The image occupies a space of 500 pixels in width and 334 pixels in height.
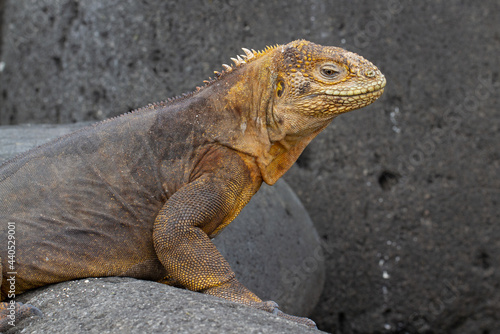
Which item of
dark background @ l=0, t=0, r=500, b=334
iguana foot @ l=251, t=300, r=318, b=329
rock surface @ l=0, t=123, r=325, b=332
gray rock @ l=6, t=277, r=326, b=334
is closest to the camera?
gray rock @ l=6, t=277, r=326, b=334

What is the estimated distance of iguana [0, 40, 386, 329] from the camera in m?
3.19

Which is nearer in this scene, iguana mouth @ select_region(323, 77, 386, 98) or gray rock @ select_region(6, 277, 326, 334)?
gray rock @ select_region(6, 277, 326, 334)

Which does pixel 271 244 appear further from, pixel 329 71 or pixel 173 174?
pixel 329 71

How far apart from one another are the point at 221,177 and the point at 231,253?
1.05 m

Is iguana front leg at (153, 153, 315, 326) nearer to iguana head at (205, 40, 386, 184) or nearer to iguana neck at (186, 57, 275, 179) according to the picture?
iguana neck at (186, 57, 275, 179)

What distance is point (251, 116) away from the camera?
3.44 metres

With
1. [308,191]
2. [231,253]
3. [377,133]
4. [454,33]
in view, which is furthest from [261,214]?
[454,33]

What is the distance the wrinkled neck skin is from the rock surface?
1.02 meters

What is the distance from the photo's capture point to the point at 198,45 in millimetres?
5766

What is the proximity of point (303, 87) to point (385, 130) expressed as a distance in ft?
9.19

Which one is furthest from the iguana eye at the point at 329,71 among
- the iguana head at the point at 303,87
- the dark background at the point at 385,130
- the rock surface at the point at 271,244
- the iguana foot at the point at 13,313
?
the dark background at the point at 385,130

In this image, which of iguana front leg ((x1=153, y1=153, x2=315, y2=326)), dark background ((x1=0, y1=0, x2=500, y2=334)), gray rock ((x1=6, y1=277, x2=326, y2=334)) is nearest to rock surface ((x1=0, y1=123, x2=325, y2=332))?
dark background ((x1=0, y1=0, x2=500, y2=334))

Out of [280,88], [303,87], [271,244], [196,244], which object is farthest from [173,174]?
[271,244]

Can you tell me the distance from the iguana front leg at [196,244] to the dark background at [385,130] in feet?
8.87
